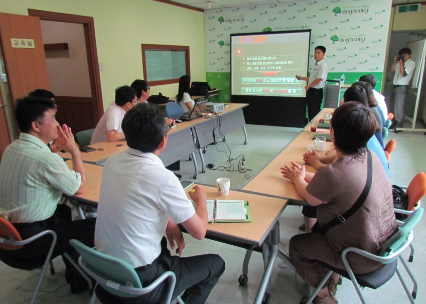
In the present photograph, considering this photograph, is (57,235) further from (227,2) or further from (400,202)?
(227,2)

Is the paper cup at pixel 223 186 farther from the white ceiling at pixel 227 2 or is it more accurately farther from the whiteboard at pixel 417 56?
the whiteboard at pixel 417 56

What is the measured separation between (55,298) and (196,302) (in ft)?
3.45

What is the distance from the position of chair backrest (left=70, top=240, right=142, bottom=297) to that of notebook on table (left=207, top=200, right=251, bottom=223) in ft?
1.55

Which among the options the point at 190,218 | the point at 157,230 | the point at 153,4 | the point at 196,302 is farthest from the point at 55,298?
the point at 153,4

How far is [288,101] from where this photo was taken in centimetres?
682

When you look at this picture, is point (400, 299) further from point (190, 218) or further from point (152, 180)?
point (152, 180)

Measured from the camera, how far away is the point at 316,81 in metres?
5.87

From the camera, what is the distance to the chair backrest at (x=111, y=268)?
1146mm

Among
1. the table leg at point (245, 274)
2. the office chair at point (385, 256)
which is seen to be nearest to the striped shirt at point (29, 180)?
the table leg at point (245, 274)

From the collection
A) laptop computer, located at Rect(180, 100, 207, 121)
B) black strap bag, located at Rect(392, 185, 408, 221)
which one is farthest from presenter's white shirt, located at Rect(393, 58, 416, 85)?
black strap bag, located at Rect(392, 185, 408, 221)

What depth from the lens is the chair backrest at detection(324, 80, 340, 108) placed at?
5.78 metres

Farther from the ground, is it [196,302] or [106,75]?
[106,75]

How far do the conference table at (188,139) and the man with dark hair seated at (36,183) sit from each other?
2.48 feet

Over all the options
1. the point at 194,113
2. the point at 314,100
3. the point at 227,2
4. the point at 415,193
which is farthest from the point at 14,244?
the point at 227,2
